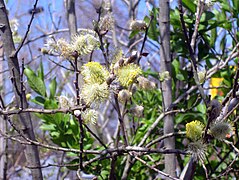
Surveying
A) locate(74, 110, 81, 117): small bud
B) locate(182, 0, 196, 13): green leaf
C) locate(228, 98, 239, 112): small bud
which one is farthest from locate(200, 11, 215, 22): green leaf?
locate(74, 110, 81, 117): small bud

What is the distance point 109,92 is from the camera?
75 centimetres

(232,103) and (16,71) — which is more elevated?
(16,71)

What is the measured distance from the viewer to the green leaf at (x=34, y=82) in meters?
1.24

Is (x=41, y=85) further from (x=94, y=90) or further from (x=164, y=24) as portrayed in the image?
(x=94, y=90)

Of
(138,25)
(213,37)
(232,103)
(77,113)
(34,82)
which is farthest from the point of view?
(213,37)

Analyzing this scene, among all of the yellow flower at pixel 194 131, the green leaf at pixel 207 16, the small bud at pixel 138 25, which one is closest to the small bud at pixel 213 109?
the yellow flower at pixel 194 131

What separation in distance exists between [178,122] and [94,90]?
0.66 metres

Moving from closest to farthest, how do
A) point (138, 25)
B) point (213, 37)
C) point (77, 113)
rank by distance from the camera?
point (77, 113) → point (138, 25) → point (213, 37)

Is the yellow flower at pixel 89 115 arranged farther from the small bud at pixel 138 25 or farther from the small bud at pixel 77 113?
the small bud at pixel 138 25

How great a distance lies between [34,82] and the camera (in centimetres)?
127

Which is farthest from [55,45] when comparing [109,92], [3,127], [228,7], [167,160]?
[3,127]

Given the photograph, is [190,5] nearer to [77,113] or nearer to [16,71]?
[16,71]

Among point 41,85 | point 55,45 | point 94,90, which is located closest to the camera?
point 94,90

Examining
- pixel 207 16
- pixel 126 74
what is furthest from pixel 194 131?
pixel 207 16
